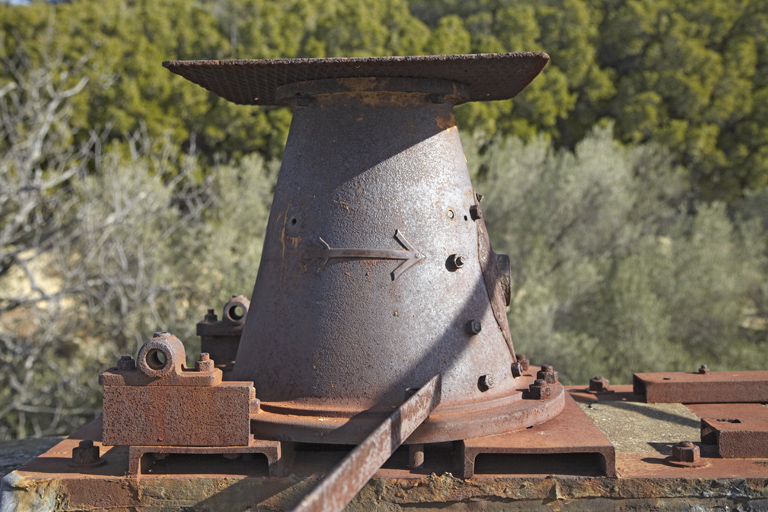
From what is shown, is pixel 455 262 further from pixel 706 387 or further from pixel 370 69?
pixel 706 387

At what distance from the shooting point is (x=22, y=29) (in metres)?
14.4

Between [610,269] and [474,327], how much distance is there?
33.9ft

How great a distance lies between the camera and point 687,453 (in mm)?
2715

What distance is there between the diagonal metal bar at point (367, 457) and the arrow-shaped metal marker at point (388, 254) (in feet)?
1.52

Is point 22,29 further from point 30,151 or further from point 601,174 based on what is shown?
point 601,174

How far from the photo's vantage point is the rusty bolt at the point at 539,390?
9.89 feet

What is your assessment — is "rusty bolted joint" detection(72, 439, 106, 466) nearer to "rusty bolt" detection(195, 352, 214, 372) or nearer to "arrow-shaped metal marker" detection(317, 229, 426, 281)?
"rusty bolt" detection(195, 352, 214, 372)

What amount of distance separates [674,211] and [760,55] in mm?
4965

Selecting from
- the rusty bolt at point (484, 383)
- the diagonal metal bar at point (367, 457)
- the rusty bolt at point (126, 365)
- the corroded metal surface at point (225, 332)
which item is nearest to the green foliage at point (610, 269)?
the corroded metal surface at point (225, 332)

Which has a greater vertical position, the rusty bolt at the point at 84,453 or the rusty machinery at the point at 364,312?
the rusty machinery at the point at 364,312

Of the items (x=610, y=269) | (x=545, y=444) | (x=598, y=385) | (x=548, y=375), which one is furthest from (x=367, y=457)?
(x=610, y=269)

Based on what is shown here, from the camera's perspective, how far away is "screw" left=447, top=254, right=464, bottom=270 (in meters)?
2.96

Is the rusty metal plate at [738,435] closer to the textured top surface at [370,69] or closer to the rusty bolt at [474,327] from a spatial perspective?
the rusty bolt at [474,327]

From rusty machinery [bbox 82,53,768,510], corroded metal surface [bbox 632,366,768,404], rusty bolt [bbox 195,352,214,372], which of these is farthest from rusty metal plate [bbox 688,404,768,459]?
rusty bolt [bbox 195,352,214,372]
